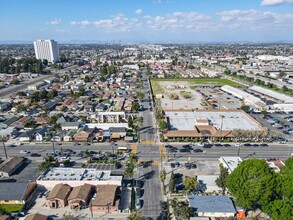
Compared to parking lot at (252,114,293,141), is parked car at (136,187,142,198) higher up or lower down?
lower down

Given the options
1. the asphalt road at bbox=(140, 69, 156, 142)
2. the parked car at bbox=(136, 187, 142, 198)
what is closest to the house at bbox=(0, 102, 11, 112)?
the asphalt road at bbox=(140, 69, 156, 142)

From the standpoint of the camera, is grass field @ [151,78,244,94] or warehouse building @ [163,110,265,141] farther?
grass field @ [151,78,244,94]

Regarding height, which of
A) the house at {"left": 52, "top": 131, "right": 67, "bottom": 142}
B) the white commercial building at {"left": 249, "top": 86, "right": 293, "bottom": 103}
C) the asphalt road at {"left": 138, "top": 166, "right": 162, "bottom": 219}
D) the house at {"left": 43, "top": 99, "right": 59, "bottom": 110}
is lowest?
the asphalt road at {"left": 138, "top": 166, "right": 162, "bottom": 219}

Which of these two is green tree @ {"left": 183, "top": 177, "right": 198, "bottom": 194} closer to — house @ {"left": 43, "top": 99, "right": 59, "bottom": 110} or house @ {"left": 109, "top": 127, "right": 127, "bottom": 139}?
house @ {"left": 109, "top": 127, "right": 127, "bottom": 139}

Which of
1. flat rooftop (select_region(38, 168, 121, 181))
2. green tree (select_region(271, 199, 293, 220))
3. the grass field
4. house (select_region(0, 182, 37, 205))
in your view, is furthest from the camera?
the grass field

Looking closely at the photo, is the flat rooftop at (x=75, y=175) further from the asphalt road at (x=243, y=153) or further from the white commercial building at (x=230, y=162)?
the white commercial building at (x=230, y=162)

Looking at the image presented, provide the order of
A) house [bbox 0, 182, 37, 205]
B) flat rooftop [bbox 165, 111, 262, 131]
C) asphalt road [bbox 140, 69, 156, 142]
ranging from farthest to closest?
1. flat rooftop [bbox 165, 111, 262, 131]
2. asphalt road [bbox 140, 69, 156, 142]
3. house [bbox 0, 182, 37, 205]

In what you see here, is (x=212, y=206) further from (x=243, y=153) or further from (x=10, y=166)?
(x=10, y=166)

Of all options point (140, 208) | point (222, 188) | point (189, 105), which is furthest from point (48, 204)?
point (189, 105)
